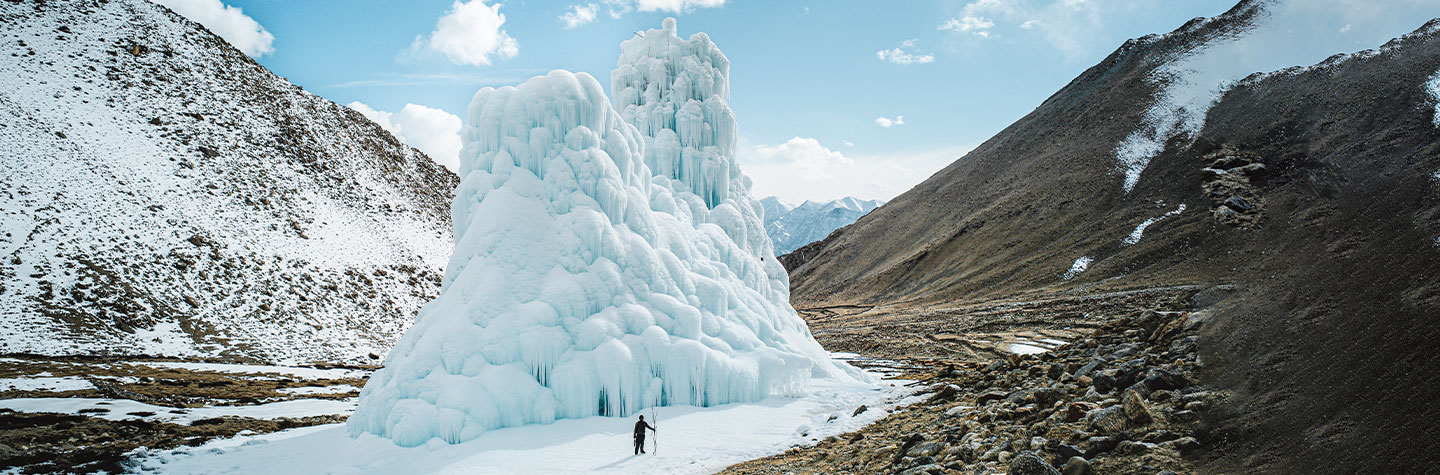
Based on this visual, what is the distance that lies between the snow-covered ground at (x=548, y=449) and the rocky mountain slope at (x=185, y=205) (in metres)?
20.3

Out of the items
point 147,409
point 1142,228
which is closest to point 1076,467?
point 147,409

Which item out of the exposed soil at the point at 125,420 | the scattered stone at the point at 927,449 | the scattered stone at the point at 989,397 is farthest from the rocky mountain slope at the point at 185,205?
the scattered stone at the point at 927,449

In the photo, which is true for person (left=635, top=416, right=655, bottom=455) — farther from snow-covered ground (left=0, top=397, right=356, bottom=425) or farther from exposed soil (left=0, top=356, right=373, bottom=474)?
snow-covered ground (left=0, top=397, right=356, bottom=425)

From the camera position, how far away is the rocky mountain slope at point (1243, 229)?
19.3 ft

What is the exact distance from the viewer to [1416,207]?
759cm

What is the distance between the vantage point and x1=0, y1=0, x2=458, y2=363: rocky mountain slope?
3103 centimetres

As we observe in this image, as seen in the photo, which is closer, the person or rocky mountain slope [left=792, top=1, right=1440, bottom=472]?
rocky mountain slope [left=792, top=1, right=1440, bottom=472]

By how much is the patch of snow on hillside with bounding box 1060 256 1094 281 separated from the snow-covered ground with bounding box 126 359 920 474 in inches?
1595

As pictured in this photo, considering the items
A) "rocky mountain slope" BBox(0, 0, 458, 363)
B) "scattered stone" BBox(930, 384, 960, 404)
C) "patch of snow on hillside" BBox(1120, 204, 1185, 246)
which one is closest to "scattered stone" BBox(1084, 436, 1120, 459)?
"scattered stone" BBox(930, 384, 960, 404)

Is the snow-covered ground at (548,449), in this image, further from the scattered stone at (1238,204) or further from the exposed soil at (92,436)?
the scattered stone at (1238,204)

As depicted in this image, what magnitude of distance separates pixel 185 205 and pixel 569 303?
34001mm

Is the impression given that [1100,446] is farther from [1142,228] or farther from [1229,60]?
[1229,60]

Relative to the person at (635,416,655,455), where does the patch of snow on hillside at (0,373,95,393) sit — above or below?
above

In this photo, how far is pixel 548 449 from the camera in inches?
545
